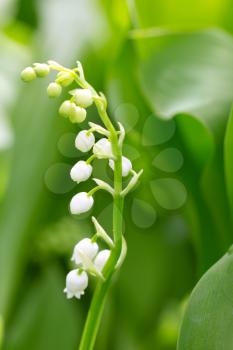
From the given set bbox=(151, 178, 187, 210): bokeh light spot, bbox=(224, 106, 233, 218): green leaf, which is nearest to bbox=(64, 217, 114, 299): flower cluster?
bbox=(224, 106, 233, 218): green leaf

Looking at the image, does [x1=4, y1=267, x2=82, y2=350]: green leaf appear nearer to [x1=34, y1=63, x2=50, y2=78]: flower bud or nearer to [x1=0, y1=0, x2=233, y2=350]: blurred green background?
[x1=0, y1=0, x2=233, y2=350]: blurred green background

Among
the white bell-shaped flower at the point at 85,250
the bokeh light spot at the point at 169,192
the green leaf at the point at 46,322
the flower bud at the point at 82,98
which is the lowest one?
the green leaf at the point at 46,322

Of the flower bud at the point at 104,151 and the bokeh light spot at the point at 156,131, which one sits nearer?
the flower bud at the point at 104,151

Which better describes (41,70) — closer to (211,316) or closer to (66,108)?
(66,108)

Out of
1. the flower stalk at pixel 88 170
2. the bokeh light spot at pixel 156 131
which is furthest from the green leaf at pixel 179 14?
the flower stalk at pixel 88 170

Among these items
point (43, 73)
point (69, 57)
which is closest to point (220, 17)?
point (69, 57)

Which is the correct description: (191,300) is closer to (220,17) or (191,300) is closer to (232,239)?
(232,239)

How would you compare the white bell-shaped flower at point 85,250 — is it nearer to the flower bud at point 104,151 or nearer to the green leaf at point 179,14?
the flower bud at point 104,151
